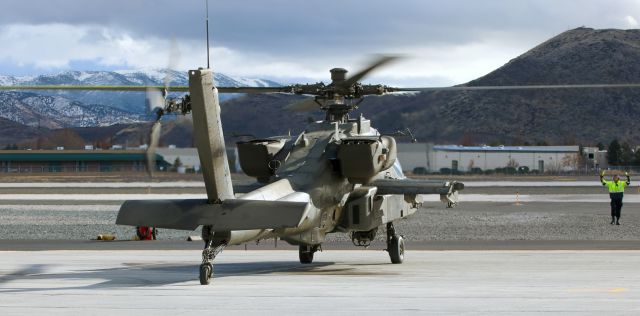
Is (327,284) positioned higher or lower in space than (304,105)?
lower

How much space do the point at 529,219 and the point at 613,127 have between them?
6054 inches

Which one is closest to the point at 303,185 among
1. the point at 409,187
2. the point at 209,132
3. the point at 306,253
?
the point at 409,187

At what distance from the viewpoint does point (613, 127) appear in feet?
625

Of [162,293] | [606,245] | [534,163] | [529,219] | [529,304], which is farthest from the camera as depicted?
[534,163]

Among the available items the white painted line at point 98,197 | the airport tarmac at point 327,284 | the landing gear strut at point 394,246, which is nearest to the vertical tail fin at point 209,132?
the airport tarmac at point 327,284

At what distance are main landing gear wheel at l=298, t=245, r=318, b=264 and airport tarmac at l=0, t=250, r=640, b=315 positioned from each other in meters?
0.28

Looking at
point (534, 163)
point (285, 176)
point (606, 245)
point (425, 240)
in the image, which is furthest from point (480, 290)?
point (534, 163)

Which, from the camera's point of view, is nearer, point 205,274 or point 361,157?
point 205,274

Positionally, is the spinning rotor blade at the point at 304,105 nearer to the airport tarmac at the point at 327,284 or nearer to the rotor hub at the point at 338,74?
the rotor hub at the point at 338,74

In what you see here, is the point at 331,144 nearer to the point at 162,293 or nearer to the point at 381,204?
the point at 381,204

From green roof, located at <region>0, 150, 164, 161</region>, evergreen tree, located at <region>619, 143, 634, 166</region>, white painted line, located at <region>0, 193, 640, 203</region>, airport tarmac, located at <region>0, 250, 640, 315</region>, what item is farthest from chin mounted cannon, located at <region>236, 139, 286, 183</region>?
evergreen tree, located at <region>619, 143, 634, 166</region>

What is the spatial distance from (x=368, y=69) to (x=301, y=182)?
2672mm

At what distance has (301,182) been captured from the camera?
65.0 feet

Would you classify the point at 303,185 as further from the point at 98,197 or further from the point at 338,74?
the point at 98,197
